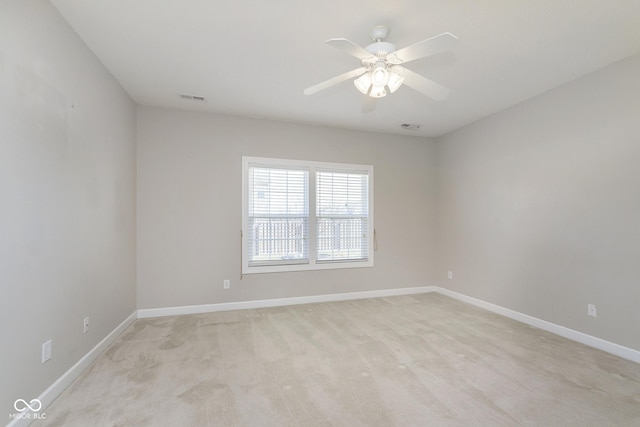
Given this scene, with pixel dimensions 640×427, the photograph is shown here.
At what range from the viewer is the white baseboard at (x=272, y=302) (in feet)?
12.1

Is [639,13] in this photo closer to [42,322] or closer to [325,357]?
[325,357]

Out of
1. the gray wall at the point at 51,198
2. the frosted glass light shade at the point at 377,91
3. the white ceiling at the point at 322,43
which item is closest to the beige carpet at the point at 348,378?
the gray wall at the point at 51,198

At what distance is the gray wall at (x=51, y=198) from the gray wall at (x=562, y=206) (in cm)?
457

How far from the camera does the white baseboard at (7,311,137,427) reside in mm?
1725

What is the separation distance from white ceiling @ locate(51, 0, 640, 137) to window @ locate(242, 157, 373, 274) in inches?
41.8

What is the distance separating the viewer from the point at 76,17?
2.09 m

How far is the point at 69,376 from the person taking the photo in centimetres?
214

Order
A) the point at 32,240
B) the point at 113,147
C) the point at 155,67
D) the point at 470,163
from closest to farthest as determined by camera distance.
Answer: the point at 32,240 → the point at 155,67 → the point at 113,147 → the point at 470,163

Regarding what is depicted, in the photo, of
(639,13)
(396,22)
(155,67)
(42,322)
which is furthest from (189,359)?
(639,13)

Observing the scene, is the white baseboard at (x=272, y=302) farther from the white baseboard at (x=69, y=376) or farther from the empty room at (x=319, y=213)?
the white baseboard at (x=69, y=376)

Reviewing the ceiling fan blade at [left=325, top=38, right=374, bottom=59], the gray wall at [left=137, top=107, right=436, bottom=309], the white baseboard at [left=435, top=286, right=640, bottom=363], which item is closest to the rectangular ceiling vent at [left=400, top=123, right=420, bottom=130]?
the gray wall at [left=137, top=107, right=436, bottom=309]

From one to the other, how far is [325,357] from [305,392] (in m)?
Result: 0.56

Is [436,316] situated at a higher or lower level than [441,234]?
lower
